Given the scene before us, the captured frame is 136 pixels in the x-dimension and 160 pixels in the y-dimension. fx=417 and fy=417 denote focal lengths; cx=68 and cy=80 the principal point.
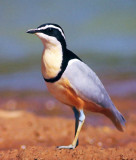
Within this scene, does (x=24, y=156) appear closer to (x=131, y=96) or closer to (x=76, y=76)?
(x=76, y=76)

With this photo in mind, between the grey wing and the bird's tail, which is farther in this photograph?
the bird's tail

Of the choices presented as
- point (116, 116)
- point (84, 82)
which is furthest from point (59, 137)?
point (84, 82)

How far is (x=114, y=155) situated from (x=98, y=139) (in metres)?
2.71

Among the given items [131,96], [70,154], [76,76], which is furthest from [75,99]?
[131,96]

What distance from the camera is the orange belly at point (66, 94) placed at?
520cm

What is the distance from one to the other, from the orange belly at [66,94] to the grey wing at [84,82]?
0.06 m

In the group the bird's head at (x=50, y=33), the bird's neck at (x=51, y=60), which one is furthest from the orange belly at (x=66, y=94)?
the bird's head at (x=50, y=33)

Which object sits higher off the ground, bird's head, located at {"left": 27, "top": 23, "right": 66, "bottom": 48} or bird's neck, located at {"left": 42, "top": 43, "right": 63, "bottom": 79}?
bird's head, located at {"left": 27, "top": 23, "right": 66, "bottom": 48}

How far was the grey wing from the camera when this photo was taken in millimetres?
5242

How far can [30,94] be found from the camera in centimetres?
1306

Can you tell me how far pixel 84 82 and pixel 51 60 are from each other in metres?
0.53

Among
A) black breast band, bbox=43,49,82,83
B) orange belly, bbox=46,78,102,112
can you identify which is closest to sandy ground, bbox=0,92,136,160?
orange belly, bbox=46,78,102,112

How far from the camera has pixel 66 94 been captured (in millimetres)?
5277

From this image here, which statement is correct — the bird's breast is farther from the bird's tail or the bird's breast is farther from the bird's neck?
the bird's tail
